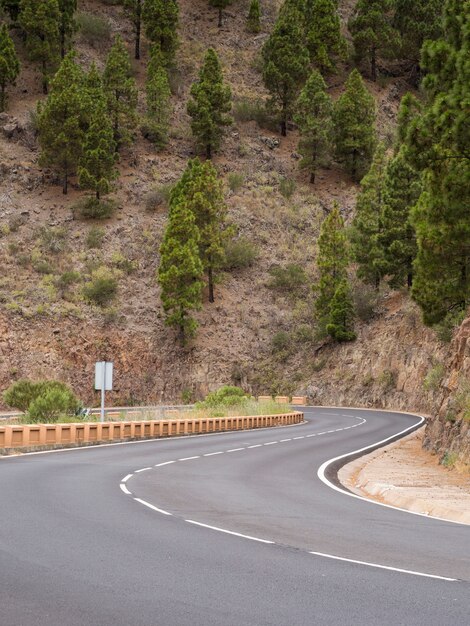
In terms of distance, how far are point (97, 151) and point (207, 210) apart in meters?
11.1

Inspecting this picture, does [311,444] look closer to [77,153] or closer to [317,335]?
[317,335]

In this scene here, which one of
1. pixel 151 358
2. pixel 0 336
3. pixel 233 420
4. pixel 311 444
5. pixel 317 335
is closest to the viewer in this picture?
pixel 311 444

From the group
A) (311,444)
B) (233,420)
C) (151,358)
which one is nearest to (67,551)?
(311,444)

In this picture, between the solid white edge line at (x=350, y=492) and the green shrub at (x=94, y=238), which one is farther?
the green shrub at (x=94, y=238)

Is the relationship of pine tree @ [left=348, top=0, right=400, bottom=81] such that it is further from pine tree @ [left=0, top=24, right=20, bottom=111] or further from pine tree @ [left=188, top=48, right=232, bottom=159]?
pine tree @ [left=0, top=24, right=20, bottom=111]

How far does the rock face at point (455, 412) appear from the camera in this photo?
733 inches

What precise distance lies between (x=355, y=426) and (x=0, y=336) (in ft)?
84.6

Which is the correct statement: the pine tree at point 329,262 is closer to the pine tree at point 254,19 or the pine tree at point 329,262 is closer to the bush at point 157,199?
the bush at point 157,199

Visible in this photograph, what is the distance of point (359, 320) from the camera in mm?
58875

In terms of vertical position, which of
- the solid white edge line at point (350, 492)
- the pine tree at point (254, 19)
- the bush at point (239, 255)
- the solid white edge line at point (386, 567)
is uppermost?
the pine tree at point (254, 19)

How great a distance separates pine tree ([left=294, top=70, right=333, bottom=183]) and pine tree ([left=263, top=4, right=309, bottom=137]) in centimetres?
552

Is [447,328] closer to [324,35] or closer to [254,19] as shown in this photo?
[324,35]

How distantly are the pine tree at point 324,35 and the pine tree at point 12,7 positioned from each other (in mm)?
35252

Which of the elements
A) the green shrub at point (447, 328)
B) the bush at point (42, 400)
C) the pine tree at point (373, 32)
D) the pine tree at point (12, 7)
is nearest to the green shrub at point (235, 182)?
the green shrub at point (447, 328)
